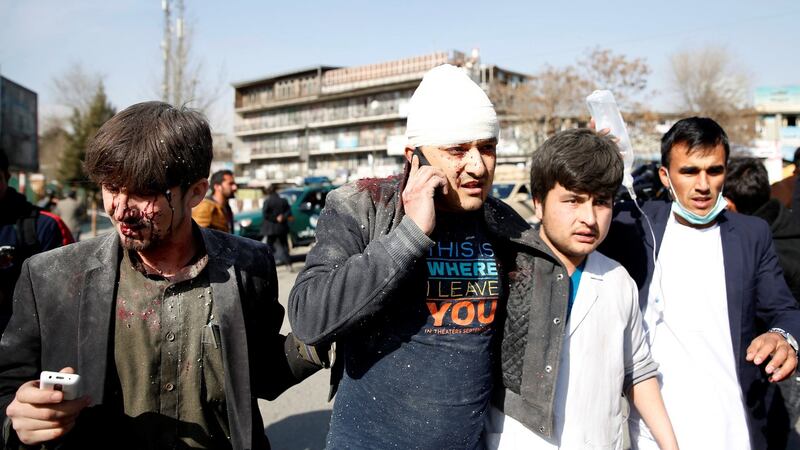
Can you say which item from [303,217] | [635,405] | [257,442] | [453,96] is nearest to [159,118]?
[453,96]

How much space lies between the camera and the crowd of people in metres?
1.60

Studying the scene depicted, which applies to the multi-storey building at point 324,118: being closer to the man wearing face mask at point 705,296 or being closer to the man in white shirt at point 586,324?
the man wearing face mask at point 705,296

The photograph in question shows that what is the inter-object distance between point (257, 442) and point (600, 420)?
1.21m

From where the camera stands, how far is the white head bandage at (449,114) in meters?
1.66

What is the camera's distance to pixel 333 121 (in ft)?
233

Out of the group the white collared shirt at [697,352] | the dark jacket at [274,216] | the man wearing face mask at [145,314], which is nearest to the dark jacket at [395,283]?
the man wearing face mask at [145,314]

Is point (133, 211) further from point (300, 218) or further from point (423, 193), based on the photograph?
point (300, 218)

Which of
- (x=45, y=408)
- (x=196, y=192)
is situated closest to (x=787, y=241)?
(x=196, y=192)

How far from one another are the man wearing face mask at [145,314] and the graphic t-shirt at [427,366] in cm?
36

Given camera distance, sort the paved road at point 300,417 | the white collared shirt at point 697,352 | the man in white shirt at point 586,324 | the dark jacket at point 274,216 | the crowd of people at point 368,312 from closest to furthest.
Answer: the crowd of people at point 368,312 → the man in white shirt at point 586,324 → the white collared shirt at point 697,352 → the paved road at point 300,417 → the dark jacket at point 274,216

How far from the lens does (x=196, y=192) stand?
1791 millimetres

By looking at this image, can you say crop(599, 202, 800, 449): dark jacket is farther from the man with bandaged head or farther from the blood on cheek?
the blood on cheek

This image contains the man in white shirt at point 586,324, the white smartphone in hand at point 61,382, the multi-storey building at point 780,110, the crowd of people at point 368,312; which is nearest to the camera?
the white smartphone in hand at point 61,382

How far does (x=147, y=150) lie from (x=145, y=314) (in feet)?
1.61
